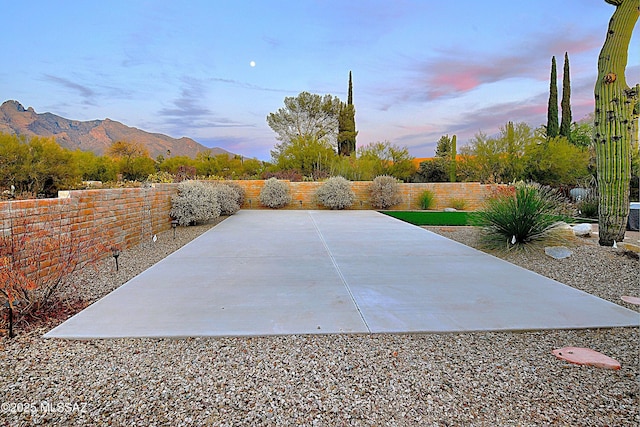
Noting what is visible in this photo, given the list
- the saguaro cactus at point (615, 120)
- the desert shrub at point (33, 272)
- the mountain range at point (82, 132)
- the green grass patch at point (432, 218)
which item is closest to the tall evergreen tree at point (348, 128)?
the mountain range at point (82, 132)

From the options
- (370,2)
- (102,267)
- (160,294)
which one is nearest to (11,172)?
(102,267)

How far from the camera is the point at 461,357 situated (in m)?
2.83

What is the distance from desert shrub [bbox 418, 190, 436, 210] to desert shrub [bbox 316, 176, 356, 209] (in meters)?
2.81

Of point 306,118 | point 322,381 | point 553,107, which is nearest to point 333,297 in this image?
point 322,381

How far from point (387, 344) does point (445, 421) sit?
0.95 m

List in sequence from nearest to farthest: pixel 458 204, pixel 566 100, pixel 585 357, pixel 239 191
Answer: pixel 585 357, pixel 239 191, pixel 458 204, pixel 566 100

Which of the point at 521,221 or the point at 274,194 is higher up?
the point at 274,194

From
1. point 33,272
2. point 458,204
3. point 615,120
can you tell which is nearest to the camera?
point 33,272

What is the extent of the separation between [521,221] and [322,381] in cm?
551

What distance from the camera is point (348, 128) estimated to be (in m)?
29.8

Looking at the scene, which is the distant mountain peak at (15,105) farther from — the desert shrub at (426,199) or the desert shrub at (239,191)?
the desert shrub at (426,199)

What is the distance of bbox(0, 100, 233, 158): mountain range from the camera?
47.4ft

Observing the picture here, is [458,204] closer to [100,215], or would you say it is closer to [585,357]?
[100,215]

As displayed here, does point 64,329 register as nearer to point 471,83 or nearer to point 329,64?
point 329,64
